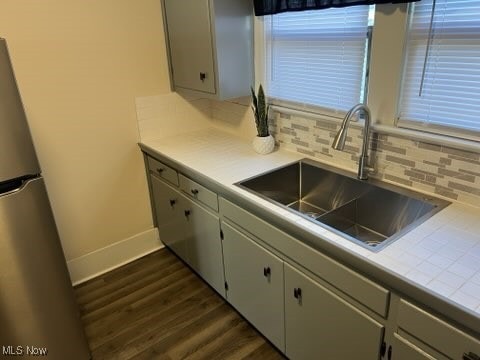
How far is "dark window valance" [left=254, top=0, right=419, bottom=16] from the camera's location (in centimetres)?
157

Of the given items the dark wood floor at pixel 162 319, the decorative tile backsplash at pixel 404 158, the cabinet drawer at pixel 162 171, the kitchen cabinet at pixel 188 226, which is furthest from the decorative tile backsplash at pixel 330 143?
the dark wood floor at pixel 162 319

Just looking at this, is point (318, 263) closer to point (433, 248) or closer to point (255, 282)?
point (433, 248)

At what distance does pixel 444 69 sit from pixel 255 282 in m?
1.26

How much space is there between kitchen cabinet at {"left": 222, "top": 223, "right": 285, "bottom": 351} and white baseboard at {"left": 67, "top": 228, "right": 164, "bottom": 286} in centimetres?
94

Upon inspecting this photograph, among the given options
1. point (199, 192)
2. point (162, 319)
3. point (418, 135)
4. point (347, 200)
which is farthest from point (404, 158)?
point (162, 319)

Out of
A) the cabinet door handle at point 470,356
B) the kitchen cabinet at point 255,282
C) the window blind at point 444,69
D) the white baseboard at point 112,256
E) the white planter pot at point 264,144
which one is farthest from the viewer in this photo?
the white baseboard at point 112,256

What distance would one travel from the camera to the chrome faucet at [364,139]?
1526 mm

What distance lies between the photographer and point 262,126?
7.14 ft

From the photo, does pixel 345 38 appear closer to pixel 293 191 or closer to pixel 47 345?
pixel 293 191

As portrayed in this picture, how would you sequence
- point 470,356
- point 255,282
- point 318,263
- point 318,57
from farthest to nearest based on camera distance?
1. point 318,57
2. point 255,282
3. point 318,263
4. point 470,356

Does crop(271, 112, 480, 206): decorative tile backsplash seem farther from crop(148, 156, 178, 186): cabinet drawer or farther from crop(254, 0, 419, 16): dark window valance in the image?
crop(148, 156, 178, 186): cabinet drawer

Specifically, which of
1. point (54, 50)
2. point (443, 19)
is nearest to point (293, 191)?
point (443, 19)

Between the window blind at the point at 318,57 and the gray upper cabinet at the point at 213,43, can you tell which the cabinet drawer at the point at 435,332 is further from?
the gray upper cabinet at the point at 213,43

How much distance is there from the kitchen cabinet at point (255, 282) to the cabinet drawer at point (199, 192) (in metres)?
0.14
